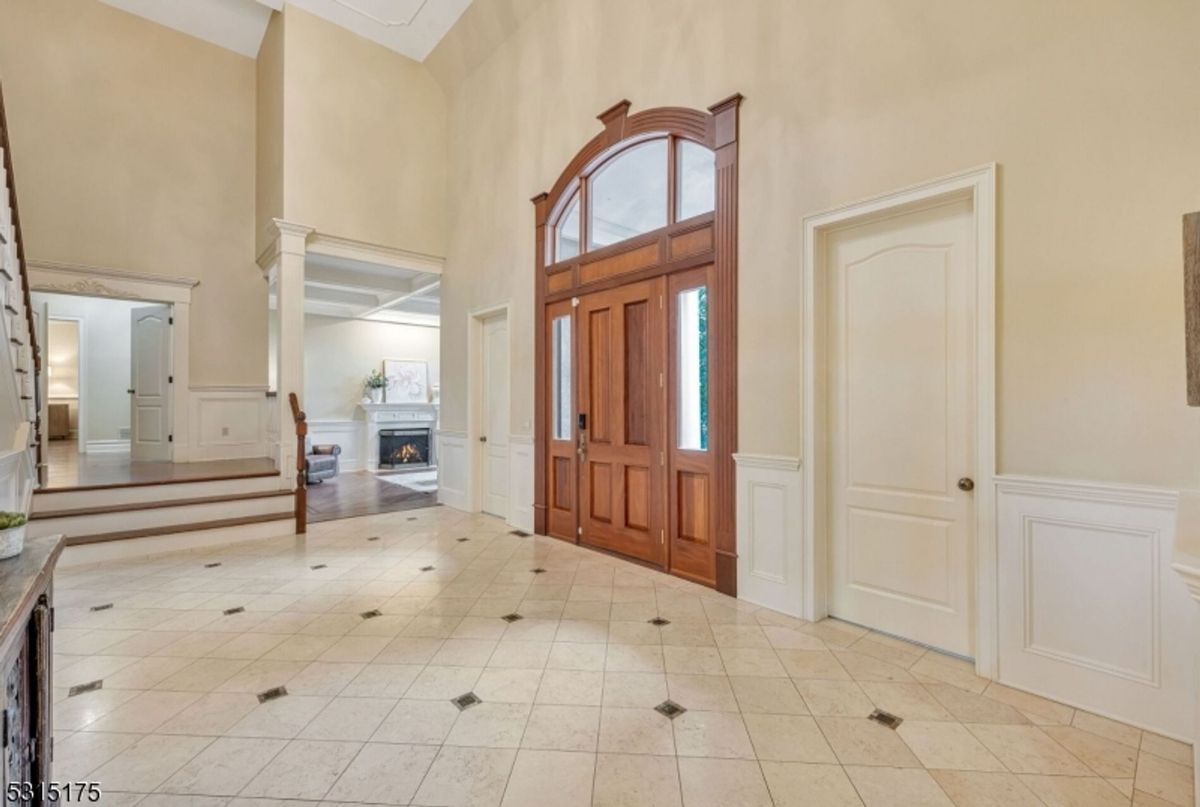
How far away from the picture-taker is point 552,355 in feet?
15.8

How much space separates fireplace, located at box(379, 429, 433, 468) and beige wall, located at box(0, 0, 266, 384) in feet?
10.9

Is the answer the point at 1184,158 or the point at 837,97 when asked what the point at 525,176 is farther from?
the point at 1184,158

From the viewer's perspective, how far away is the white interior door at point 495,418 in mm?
5516

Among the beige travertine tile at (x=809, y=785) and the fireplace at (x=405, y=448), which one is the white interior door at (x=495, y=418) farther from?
the fireplace at (x=405, y=448)

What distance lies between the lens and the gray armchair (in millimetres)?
8086

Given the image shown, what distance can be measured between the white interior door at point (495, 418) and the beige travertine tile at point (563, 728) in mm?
3356

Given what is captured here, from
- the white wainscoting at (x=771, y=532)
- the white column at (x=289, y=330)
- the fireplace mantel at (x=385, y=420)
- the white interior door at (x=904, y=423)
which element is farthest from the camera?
the fireplace mantel at (x=385, y=420)

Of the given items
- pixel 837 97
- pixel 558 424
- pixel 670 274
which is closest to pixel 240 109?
pixel 558 424

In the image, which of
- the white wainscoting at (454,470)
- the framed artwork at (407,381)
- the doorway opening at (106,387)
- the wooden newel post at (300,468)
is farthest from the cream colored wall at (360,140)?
the framed artwork at (407,381)

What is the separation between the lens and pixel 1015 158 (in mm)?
2301

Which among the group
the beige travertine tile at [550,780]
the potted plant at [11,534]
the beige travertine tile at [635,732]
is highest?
the potted plant at [11,534]

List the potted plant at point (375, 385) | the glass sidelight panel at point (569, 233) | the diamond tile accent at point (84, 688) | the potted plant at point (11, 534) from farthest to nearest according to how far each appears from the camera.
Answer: the potted plant at point (375, 385)
the glass sidelight panel at point (569, 233)
the diamond tile accent at point (84, 688)
the potted plant at point (11, 534)

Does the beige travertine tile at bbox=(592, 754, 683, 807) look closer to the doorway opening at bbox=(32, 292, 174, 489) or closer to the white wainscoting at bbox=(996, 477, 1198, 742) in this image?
the white wainscoting at bbox=(996, 477, 1198, 742)

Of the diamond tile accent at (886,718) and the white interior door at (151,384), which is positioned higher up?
the white interior door at (151,384)
